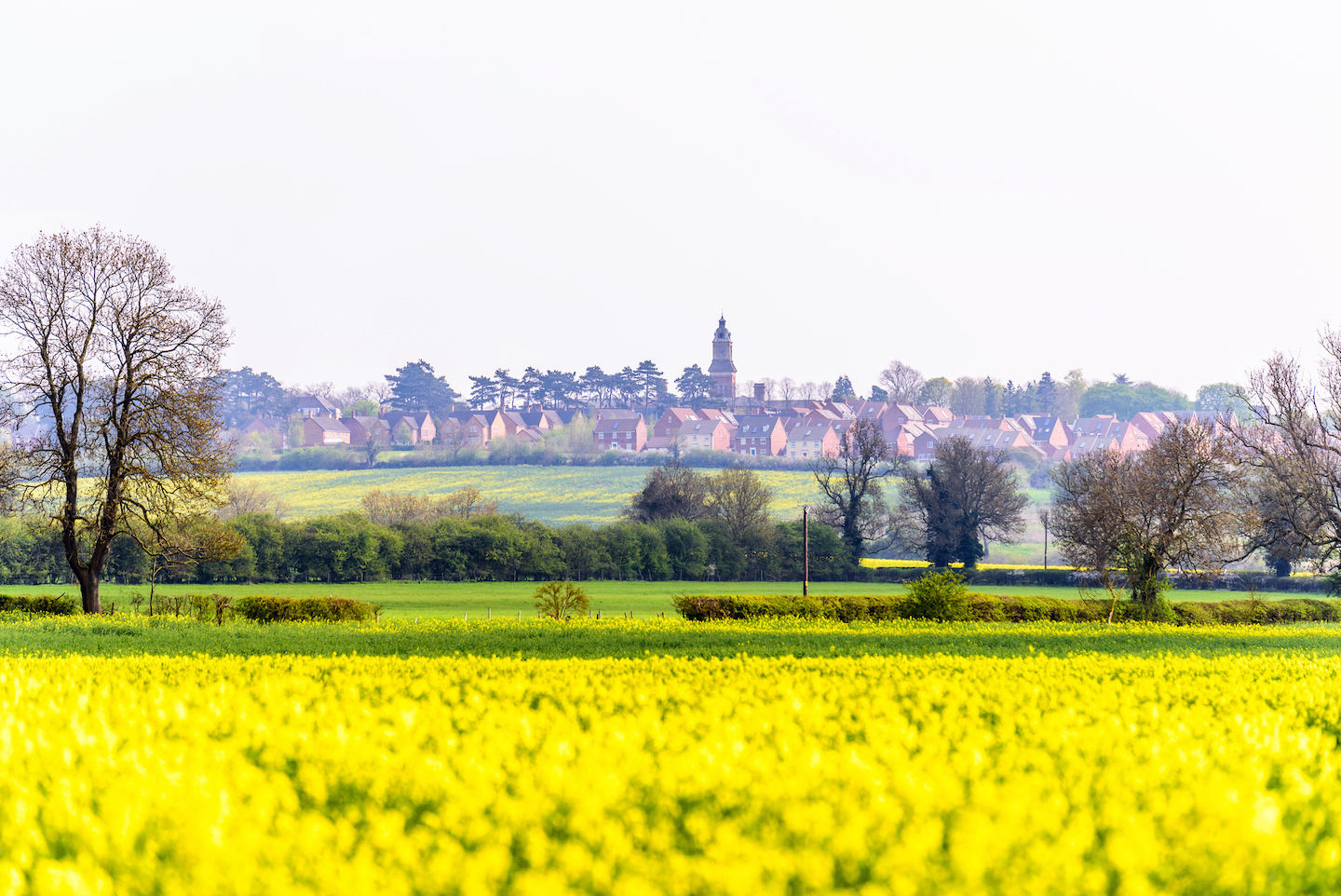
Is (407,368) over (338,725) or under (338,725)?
over

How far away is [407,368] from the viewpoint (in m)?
147

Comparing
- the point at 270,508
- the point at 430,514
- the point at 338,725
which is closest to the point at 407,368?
the point at 270,508

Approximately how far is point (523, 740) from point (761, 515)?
63.3m

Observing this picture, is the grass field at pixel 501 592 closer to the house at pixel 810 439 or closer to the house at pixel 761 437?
the house at pixel 810 439

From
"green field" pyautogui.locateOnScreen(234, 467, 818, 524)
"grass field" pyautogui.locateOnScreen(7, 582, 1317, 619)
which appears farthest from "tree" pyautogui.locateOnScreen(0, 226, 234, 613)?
"green field" pyautogui.locateOnScreen(234, 467, 818, 524)

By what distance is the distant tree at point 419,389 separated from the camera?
5728 inches

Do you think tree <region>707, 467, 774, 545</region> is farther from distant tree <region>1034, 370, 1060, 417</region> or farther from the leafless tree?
distant tree <region>1034, 370, 1060, 417</region>

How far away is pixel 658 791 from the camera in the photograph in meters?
4.29

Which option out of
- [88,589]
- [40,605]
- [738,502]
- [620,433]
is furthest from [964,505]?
[620,433]

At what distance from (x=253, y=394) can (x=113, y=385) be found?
123723mm

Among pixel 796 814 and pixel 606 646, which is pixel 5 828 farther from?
pixel 606 646

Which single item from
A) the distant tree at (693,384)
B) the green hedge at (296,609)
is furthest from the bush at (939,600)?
the distant tree at (693,384)

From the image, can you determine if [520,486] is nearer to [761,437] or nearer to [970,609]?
[761,437]

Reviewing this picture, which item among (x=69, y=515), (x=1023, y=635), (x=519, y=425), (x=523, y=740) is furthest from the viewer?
(x=519, y=425)
